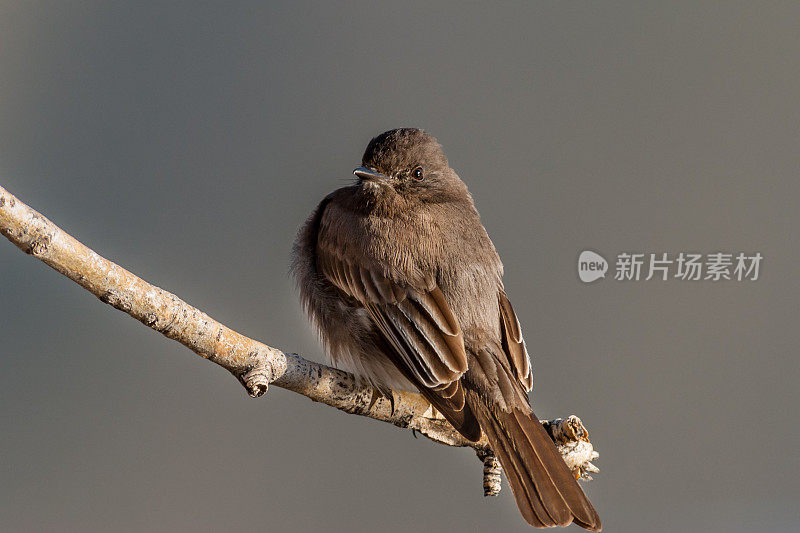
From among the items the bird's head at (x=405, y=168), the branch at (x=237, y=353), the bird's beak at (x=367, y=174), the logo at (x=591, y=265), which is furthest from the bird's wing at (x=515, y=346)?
the logo at (x=591, y=265)

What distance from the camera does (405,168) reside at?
4.43 metres

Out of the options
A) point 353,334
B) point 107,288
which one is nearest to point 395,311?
point 353,334

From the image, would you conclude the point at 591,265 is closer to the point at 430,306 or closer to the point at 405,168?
the point at 405,168

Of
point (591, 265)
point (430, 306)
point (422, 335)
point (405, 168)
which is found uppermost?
point (591, 265)

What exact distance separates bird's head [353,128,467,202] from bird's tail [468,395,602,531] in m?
1.23

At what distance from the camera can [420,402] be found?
405cm

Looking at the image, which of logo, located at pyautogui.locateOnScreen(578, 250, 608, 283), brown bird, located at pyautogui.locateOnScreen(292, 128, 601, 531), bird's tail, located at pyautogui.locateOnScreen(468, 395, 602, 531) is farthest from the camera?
logo, located at pyautogui.locateOnScreen(578, 250, 608, 283)

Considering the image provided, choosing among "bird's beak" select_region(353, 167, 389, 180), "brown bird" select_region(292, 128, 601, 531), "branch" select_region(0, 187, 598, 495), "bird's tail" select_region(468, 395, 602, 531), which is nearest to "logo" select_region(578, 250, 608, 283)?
"brown bird" select_region(292, 128, 601, 531)

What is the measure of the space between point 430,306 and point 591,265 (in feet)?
8.90

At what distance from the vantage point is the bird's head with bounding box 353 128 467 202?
4352mm

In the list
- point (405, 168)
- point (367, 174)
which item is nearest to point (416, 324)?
point (367, 174)

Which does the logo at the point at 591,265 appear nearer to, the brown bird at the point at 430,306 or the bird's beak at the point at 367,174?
the brown bird at the point at 430,306

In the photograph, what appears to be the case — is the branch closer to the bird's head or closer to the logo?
the bird's head

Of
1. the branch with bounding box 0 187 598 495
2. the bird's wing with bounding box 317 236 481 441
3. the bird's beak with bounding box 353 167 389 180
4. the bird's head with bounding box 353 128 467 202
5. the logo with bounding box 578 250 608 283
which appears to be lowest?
the branch with bounding box 0 187 598 495
